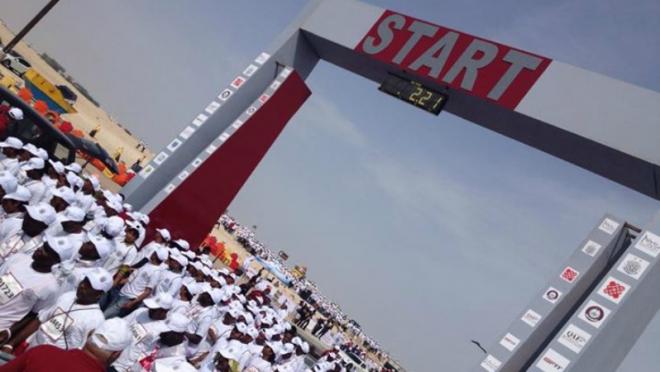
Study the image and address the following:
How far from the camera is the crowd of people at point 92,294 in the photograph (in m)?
4.40

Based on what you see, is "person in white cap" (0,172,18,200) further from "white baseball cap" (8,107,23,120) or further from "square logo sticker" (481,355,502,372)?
"square logo sticker" (481,355,502,372)

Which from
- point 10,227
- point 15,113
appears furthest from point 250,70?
point 10,227

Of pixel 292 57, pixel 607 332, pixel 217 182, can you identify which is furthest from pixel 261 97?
pixel 607 332

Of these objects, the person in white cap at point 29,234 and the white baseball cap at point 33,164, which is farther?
the white baseball cap at point 33,164

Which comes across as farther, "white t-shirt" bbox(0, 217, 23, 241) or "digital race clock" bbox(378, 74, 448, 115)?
"digital race clock" bbox(378, 74, 448, 115)

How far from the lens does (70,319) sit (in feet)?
14.7

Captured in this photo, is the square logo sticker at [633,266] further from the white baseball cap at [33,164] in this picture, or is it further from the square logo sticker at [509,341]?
the white baseball cap at [33,164]

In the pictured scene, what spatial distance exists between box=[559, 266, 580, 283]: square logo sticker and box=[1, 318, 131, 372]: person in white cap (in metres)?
6.63

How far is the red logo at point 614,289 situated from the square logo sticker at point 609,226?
41.6 inches

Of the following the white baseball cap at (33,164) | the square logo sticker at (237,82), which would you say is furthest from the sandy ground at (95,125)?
the white baseball cap at (33,164)

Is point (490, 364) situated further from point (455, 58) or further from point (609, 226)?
point (455, 58)

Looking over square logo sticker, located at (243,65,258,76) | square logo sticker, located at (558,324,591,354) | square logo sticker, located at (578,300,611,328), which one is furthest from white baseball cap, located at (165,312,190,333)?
square logo sticker, located at (243,65,258,76)

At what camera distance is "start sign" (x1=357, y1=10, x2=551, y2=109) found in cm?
1064

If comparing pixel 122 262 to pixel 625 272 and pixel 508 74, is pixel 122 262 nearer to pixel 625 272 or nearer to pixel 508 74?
pixel 625 272
